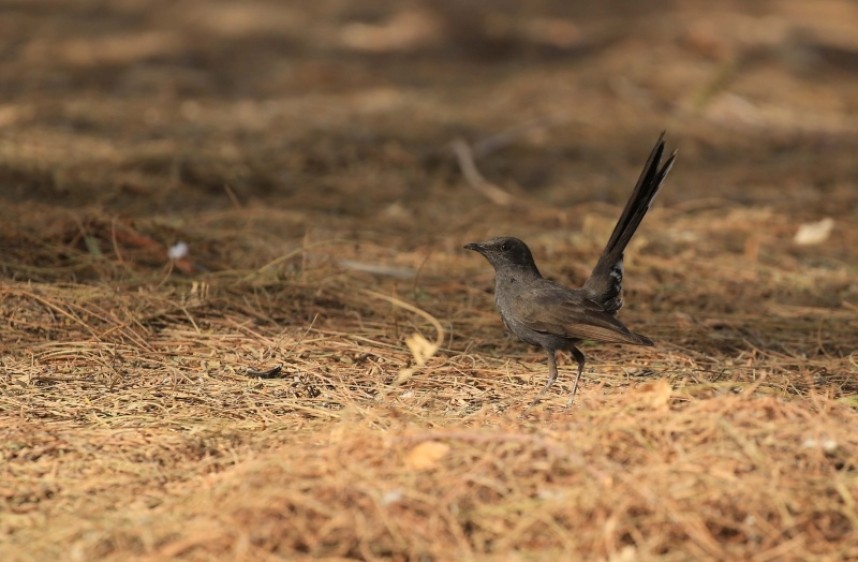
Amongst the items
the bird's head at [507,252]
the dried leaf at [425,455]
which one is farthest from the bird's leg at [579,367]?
the dried leaf at [425,455]

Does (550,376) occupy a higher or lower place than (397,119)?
higher

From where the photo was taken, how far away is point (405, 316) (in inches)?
208

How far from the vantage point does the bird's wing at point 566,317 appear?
429cm

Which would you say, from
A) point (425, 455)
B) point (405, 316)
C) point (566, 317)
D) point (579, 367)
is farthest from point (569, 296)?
point (425, 455)

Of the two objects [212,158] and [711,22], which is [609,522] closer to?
[212,158]

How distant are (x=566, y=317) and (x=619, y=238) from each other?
0.49 metres

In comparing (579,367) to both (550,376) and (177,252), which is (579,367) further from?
(177,252)

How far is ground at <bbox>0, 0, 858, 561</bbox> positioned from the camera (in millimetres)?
3129

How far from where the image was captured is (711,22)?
647 inches

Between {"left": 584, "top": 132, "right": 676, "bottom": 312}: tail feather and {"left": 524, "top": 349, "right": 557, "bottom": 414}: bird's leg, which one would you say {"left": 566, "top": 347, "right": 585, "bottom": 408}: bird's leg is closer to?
{"left": 524, "top": 349, "right": 557, "bottom": 414}: bird's leg

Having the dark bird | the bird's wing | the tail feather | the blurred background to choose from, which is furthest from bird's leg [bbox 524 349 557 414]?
the blurred background

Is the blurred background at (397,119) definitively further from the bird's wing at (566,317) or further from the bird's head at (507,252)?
the bird's wing at (566,317)

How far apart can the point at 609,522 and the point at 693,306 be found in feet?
9.66

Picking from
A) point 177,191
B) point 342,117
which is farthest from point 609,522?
A: point 342,117
